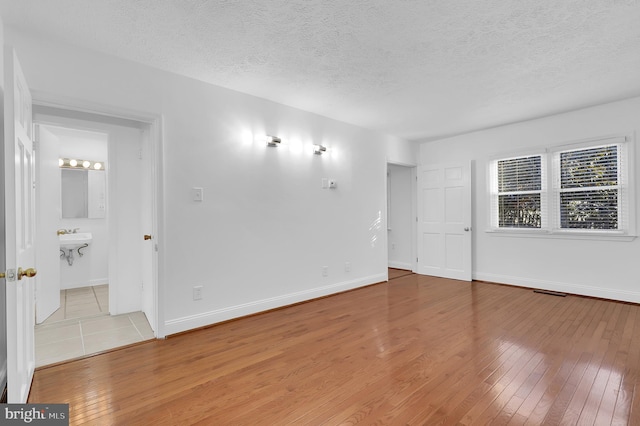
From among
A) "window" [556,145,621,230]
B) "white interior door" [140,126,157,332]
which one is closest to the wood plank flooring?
"white interior door" [140,126,157,332]

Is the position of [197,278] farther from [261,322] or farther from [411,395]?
[411,395]

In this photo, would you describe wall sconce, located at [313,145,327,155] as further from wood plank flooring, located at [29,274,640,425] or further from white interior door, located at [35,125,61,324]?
white interior door, located at [35,125,61,324]

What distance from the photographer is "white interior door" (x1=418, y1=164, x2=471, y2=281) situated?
217 inches

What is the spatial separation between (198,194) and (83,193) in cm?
351

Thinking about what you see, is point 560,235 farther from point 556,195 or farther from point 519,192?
point 519,192

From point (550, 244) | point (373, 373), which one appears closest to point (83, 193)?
point (373, 373)


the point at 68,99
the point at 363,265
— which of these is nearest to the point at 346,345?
the point at 363,265

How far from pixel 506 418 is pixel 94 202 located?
250 inches

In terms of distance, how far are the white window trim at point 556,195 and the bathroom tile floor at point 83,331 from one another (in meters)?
5.29

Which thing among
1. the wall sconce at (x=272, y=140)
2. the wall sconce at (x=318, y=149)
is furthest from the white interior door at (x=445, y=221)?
the wall sconce at (x=272, y=140)

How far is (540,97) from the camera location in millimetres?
3914

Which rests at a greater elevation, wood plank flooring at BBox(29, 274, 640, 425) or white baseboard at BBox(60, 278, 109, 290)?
white baseboard at BBox(60, 278, 109, 290)

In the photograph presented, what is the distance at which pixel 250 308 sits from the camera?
12.1 feet

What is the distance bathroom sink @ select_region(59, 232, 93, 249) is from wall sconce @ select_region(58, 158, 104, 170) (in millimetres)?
1139
